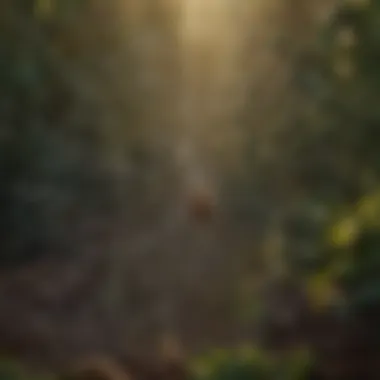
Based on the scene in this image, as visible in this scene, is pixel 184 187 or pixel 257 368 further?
pixel 184 187

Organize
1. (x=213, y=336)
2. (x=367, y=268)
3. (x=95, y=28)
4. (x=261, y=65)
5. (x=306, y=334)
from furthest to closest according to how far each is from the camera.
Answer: (x=95, y=28), (x=261, y=65), (x=213, y=336), (x=306, y=334), (x=367, y=268)

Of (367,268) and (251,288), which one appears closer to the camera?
(367,268)

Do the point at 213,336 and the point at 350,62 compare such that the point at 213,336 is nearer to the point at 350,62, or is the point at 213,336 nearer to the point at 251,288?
the point at 251,288

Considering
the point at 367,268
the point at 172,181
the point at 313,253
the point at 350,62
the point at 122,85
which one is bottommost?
the point at 367,268

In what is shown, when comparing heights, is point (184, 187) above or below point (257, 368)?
above

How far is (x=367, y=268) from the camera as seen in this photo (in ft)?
7.68

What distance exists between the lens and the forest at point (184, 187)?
8.40ft

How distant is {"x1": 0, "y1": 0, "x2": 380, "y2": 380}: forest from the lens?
8.40 feet

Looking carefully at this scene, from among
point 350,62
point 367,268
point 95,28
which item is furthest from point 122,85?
point 367,268

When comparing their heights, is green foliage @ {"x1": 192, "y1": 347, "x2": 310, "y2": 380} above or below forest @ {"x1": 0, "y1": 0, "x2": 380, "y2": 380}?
below

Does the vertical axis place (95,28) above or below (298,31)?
above

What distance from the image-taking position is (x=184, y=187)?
332 cm

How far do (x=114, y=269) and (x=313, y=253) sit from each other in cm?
81

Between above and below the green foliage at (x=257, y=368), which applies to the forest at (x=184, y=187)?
above
